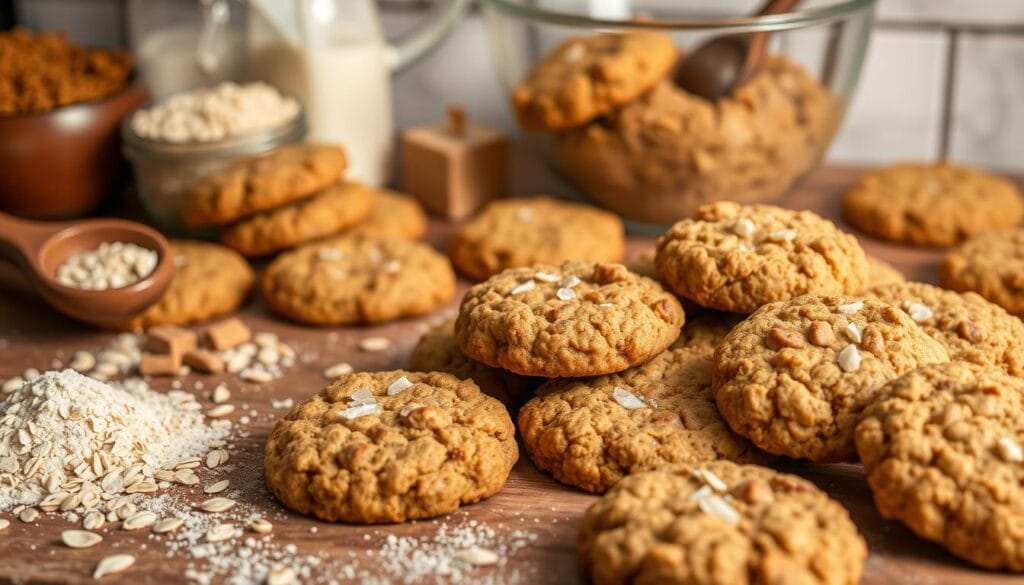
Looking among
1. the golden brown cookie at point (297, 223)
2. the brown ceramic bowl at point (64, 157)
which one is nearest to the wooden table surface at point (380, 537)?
the golden brown cookie at point (297, 223)

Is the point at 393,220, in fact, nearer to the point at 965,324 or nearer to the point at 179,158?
the point at 179,158

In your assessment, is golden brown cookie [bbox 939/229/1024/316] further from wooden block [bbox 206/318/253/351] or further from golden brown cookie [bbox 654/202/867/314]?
wooden block [bbox 206/318/253/351]

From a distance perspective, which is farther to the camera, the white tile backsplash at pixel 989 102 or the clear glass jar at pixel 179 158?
the white tile backsplash at pixel 989 102

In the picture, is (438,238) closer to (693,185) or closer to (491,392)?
(693,185)

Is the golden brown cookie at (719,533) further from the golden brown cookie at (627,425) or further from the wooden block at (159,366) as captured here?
the wooden block at (159,366)

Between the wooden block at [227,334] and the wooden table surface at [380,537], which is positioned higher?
the wooden block at [227,334]

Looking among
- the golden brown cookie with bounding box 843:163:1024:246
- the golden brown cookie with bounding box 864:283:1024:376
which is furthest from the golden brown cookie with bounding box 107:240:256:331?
the golden brown cookie with bounding box 843:163:1024:246
